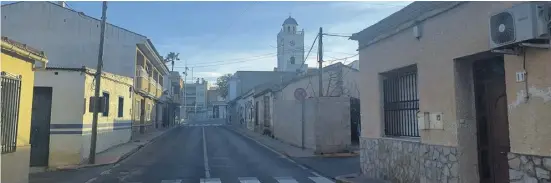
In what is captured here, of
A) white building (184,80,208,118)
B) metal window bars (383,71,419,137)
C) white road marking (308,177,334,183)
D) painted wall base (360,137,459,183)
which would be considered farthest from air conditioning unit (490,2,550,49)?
white building (184,80,208,118)

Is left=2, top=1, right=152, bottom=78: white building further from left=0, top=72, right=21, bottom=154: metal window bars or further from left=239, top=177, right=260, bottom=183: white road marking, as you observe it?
left=239, top=177, right=260, bottom=183: white road marking

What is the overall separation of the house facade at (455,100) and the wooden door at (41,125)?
35.1 feet

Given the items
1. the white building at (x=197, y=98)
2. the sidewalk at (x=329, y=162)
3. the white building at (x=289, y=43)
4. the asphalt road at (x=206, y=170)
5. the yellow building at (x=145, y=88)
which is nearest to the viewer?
the asphalt road at (x=206, y=170)

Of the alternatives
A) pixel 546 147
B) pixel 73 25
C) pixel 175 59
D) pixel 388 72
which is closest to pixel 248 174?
pixel 388 72

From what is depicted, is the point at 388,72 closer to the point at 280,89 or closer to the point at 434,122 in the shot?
the point at 434,122

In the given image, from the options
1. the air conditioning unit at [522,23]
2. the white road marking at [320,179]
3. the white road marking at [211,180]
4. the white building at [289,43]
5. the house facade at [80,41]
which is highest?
the white building at [289,43]

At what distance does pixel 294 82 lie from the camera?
2394cm

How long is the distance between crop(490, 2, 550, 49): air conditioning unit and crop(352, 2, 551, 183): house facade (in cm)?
30

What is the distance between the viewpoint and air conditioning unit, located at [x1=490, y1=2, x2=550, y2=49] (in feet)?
15.9

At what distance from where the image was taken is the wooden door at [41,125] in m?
13.8

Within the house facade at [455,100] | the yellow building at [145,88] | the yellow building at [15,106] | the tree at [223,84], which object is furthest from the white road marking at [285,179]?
the tree at [223,84]

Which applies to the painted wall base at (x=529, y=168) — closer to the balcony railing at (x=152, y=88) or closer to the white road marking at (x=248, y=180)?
the white road marking at (x=248, y=180)

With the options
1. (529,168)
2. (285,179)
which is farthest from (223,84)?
(529,168)

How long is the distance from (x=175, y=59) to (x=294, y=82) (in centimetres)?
4953
